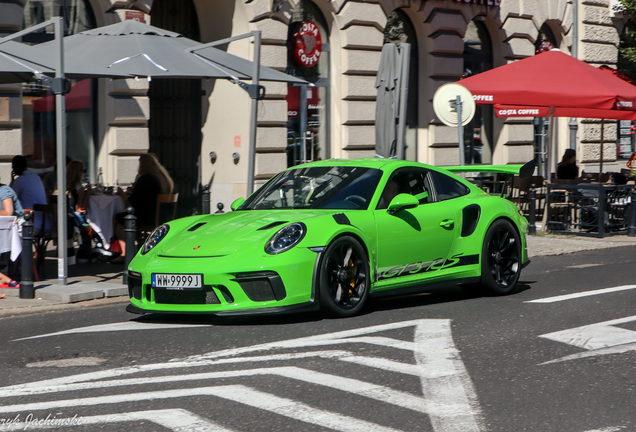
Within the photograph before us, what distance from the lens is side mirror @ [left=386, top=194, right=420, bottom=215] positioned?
306 inches

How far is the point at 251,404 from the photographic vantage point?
15.5 feet

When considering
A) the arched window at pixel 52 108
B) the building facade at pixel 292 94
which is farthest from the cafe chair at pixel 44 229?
the arched window at pixel 52 108

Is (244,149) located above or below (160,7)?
below

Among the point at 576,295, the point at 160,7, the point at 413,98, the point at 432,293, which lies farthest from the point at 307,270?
the point at 413,98

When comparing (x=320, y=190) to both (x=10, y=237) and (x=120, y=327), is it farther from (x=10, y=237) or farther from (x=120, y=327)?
(x=10, y=237)

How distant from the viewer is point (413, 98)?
2062 centimetres

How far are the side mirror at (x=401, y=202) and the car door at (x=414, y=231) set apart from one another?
0.07 meters

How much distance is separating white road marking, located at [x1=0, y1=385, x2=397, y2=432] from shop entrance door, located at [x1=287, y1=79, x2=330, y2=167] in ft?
43.1

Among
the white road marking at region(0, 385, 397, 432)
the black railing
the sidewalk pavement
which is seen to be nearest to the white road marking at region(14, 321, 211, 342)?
the sidewalk pavement

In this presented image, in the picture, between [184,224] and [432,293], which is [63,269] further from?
[432,293]

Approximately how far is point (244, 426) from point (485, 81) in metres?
12.0

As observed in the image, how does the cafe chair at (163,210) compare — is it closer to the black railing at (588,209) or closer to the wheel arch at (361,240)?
the wheel arch at (361,240)

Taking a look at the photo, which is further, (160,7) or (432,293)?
(160,7)

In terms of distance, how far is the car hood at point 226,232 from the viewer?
7.13 m
